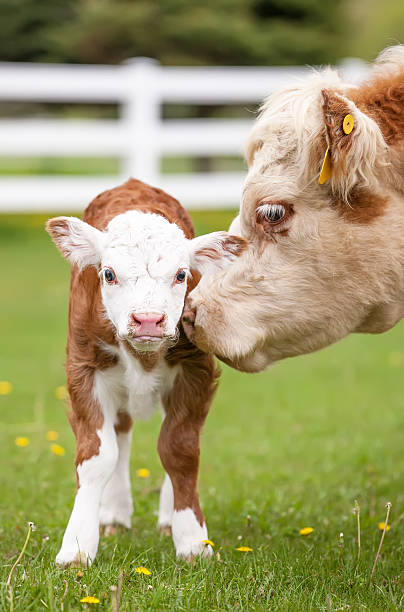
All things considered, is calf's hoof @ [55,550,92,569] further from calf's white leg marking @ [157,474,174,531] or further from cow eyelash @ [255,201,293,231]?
cow eyelash @ [255,201,293,231]

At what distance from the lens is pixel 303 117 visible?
3701 mm

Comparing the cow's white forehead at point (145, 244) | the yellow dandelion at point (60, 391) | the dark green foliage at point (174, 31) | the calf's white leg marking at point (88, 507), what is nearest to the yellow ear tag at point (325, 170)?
the cow's white forehead at point (145, 244)

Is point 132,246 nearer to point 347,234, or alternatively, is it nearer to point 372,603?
point 347,234

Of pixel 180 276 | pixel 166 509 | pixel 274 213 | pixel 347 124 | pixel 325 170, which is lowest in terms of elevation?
pixel 166 509

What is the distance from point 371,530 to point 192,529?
108 centimetres

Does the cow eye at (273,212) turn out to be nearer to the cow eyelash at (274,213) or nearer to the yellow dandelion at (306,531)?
the cow eyelash at (274,213)

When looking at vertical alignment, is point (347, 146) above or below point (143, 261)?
above

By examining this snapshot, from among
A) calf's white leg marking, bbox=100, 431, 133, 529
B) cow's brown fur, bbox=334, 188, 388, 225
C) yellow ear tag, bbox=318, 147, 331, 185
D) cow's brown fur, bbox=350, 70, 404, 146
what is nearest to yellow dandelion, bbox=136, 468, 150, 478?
calf's white leg marking, bbox=100, 431, 133, 529

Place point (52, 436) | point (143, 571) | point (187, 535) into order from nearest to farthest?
point (143, 571) < point (187, 535) < point (52, 436)

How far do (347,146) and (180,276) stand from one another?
2.64 ft

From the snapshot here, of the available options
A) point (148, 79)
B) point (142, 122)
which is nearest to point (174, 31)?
point (148, 79)

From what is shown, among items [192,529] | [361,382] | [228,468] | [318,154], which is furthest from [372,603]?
[361,382]

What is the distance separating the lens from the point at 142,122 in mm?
12703

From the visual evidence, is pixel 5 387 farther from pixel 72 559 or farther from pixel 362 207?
pixel 362 207
